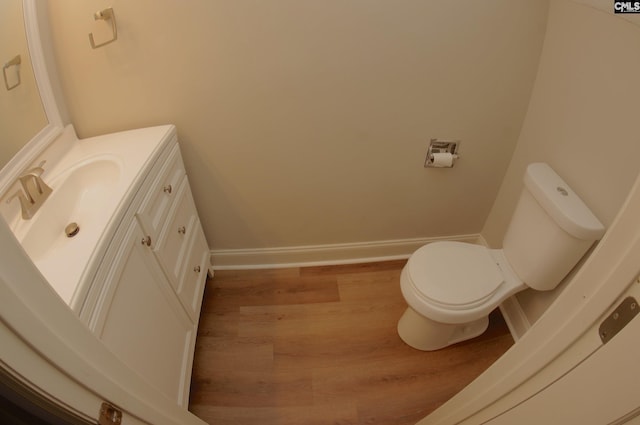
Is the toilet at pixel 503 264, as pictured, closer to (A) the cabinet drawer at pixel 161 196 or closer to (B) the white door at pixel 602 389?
(B) the white door at pixel 602 389

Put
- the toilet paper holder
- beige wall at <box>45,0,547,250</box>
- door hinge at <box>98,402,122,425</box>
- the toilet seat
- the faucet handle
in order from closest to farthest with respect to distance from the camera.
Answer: door hinge at <box>98,402,122,425</box>, the faucet handle, beige wall at <box>45,0,547,250</box>, the toilet seat, the toilet paper holder

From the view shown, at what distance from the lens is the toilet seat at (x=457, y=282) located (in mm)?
1300

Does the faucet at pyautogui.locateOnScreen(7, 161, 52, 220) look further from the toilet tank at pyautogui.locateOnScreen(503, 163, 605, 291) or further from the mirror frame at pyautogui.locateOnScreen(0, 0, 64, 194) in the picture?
the toilet tank at pyautogui.locateOnScreen(503, 163, 605, 291)

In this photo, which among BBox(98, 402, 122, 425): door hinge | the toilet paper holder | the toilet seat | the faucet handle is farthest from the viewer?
the toilet paper holder

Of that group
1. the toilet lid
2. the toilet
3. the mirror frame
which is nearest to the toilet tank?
the toilet

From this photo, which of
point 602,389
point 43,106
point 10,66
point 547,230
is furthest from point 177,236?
point 547,230

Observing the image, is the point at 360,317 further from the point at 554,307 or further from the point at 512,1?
the point at 512,1

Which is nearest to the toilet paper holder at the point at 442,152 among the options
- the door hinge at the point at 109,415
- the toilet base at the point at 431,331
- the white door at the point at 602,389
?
the toilet base at the point at 431,331

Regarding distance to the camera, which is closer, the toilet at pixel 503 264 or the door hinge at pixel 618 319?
the door hinge at pixel 618 319

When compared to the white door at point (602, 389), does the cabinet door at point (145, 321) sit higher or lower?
lower

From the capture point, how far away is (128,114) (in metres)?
1.31

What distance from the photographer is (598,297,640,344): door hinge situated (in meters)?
0.40

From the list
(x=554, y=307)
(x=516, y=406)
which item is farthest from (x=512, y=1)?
(x=516, y=406)

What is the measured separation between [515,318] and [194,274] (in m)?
1.64
